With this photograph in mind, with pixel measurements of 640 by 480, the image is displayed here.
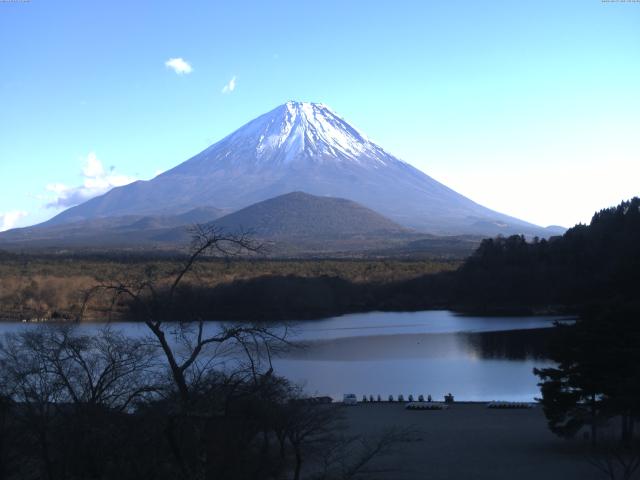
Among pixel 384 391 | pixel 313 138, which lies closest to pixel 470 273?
pixel 384 391

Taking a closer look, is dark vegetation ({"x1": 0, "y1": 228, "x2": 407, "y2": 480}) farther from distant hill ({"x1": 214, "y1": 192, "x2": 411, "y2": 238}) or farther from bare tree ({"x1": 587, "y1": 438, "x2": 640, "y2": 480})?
distant hill ({"x1": 214, "y1": 192, "x2": 411, "y2": 238})

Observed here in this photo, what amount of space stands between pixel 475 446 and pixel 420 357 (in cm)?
1064

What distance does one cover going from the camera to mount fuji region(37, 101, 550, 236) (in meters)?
105

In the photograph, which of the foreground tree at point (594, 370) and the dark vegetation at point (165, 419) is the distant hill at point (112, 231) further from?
the dark vegetation at point (165, 419)

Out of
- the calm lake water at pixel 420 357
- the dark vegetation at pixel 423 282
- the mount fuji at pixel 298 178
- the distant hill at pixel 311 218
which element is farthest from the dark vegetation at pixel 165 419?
the mount fuji at pixel 298 178

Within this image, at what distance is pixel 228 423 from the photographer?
15.3ft

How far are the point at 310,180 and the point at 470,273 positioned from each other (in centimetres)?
7109

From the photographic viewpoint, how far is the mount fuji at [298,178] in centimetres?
10544

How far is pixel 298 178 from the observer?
109 m

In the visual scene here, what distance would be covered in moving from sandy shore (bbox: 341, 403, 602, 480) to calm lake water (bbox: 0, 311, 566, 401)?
1.98m

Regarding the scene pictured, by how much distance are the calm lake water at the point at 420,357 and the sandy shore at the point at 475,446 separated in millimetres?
1976

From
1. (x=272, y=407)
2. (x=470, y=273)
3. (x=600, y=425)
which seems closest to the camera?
(x=272, y=407)

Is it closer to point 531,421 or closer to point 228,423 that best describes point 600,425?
point 531,421

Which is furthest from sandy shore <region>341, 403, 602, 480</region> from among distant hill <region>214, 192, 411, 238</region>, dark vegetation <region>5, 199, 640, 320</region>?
distant hill <region>214, 192, 411, 238</region>
